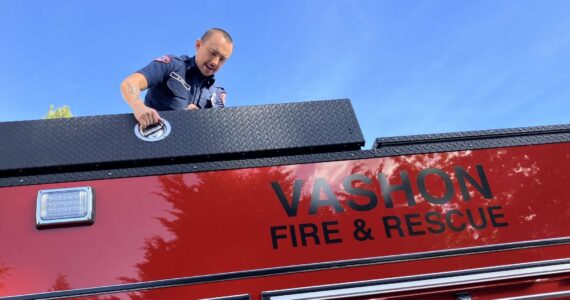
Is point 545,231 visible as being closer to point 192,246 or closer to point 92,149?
point 192,246

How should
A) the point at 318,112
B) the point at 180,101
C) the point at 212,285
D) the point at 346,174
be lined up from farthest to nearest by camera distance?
1. the point at 180,101
2. the point at 318,112
3. the point at 346,174
4. the point at 212,285

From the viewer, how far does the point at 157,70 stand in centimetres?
295

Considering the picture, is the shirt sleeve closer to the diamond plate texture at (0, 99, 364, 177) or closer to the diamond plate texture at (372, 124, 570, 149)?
the diamond plate texture at (0, 99, 364, 177)

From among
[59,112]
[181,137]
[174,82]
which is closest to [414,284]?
[181,137]

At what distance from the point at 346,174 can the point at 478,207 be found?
59 centimetres

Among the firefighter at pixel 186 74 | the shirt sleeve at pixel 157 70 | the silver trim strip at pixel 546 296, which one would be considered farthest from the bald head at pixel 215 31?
the silver trim strip at pixel 546 296

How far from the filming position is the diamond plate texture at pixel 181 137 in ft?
7.49

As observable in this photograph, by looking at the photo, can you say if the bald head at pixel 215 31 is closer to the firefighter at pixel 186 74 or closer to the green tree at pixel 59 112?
the firefighter at pixel 186 74

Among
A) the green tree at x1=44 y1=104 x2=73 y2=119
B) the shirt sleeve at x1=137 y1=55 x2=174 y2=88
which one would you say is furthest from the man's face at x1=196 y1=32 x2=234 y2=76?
the green tree at x1=44 y1=104 x2=73 y2=119

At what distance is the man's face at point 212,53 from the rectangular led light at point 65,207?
1308 mm

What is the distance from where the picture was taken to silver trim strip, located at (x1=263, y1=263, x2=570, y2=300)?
1.99 meters

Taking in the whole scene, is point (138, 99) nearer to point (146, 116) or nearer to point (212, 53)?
point (146, 116)

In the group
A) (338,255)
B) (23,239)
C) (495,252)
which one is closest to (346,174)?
(338,255)

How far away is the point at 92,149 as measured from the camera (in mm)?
2318
